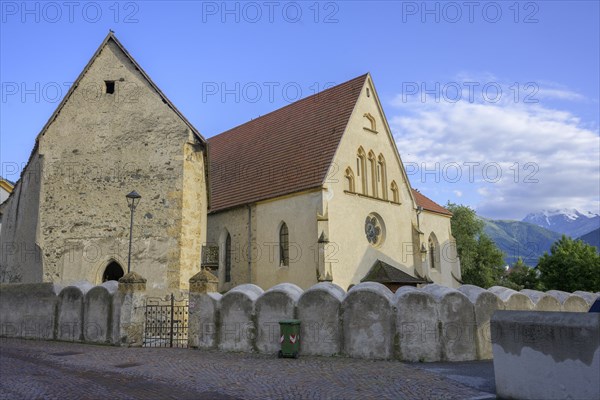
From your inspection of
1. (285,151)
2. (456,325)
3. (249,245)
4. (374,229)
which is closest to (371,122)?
(285,151)

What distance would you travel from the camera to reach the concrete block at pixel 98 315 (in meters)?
13.8

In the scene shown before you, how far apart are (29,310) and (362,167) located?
15924mm

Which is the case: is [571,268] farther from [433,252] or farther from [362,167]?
[362,167]

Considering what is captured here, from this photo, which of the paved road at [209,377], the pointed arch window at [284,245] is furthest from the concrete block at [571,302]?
the pointed arch window at [284,245]

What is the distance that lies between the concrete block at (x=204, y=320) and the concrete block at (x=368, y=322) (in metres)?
3.72

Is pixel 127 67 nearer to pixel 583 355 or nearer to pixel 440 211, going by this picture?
pixel 583 355

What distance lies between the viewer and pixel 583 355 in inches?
230

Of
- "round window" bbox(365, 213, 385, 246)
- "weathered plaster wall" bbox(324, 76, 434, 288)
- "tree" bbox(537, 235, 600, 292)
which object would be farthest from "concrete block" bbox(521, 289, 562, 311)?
"tree" bbox(537, 235, 600, 292)

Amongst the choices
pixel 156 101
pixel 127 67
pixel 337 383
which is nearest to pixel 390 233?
pixel 156 101

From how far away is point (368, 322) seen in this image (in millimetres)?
10945

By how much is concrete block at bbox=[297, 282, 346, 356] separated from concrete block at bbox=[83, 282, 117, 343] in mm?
6125

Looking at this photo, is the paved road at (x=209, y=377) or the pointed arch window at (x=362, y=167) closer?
the paved road at (x=209, y=377)

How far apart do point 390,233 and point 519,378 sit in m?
17.8

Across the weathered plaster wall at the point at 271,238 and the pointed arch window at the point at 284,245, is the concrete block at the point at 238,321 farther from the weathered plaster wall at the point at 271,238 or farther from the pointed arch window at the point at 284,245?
the pointed arch window at the point at 284,245
